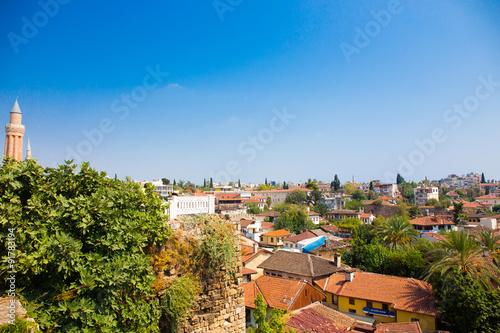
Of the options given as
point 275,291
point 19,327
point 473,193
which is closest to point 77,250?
point 19,327

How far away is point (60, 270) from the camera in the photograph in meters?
5.02

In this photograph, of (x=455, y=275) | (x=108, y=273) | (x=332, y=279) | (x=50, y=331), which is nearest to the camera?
(x=50, y=331)

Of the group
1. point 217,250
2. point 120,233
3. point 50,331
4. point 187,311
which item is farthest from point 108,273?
point 217,250

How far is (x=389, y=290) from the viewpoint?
20.8 metres

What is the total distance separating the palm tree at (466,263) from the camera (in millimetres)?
17594

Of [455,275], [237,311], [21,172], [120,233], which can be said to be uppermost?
[21,172]

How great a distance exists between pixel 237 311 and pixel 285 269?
1956cm

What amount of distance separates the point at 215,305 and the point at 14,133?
21532 millimetres

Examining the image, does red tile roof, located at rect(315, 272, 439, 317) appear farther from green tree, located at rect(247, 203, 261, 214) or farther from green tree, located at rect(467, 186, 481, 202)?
green tree, located at rect(467, 186, 481, 202)

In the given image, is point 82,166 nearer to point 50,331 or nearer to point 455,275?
point 50,331

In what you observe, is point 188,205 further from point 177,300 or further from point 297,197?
point 297,197

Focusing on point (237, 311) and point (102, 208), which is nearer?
point (102, 208)

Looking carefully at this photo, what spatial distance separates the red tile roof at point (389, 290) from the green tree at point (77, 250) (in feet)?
63.1

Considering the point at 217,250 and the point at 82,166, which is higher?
the point at 82,166
